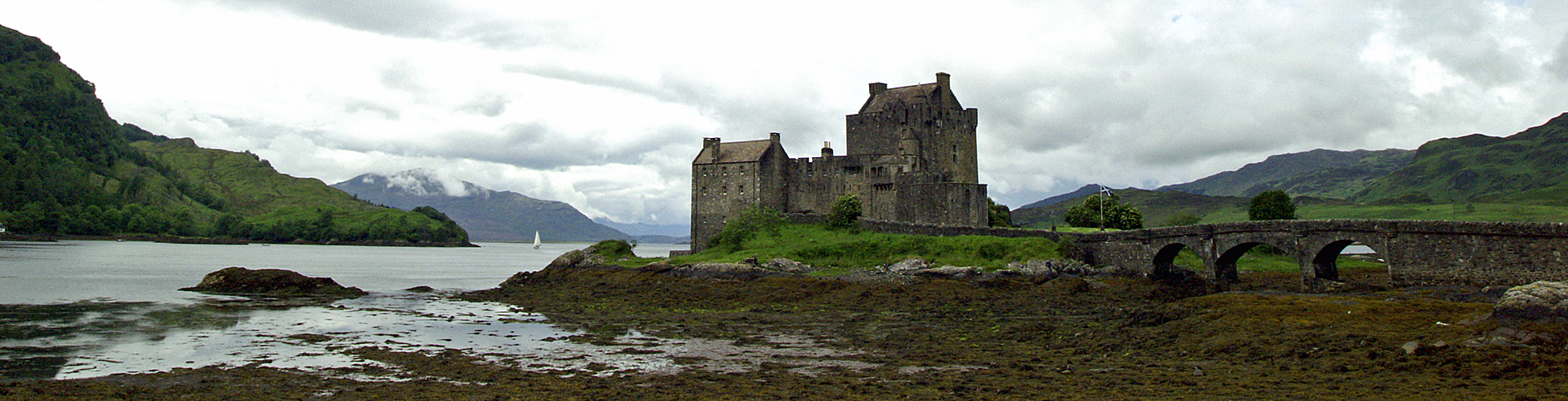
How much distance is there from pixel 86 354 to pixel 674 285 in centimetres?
3179

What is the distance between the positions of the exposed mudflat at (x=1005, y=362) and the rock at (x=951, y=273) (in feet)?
36.1

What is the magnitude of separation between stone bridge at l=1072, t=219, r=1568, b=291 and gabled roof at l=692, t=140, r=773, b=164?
1456 inches

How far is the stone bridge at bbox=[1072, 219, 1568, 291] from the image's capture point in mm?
33688

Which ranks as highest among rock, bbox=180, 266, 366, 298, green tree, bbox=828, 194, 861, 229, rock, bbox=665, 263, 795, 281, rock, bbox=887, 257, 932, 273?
green tree, bbox=828, 194, 861, 229

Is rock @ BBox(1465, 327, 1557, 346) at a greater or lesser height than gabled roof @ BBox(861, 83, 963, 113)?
lesser

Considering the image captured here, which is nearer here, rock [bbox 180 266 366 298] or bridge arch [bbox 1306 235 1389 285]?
bridge arch [bbox 1306 235 1389 285]

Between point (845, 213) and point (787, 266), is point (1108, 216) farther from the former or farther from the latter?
point (787, 266)

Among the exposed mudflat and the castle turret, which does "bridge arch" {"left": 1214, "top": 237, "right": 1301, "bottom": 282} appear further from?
the castle turret

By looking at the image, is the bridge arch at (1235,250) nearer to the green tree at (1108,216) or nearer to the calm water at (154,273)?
the green tree at (1108,216)

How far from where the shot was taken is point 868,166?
3024 inches

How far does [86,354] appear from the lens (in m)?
26.6

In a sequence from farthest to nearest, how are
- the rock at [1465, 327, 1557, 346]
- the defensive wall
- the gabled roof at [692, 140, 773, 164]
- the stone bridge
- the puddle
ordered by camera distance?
the gabled roof at [692, 140, 773, 164], the defensive wall, the stone bridge, the puddle, the rock at [1465, 327, 1557, 346]

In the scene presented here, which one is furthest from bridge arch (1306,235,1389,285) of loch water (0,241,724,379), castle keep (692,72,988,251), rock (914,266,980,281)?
castle keep (692,72,988,251)

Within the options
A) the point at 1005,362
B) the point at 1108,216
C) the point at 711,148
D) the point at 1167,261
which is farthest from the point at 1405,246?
the point at 711,148
